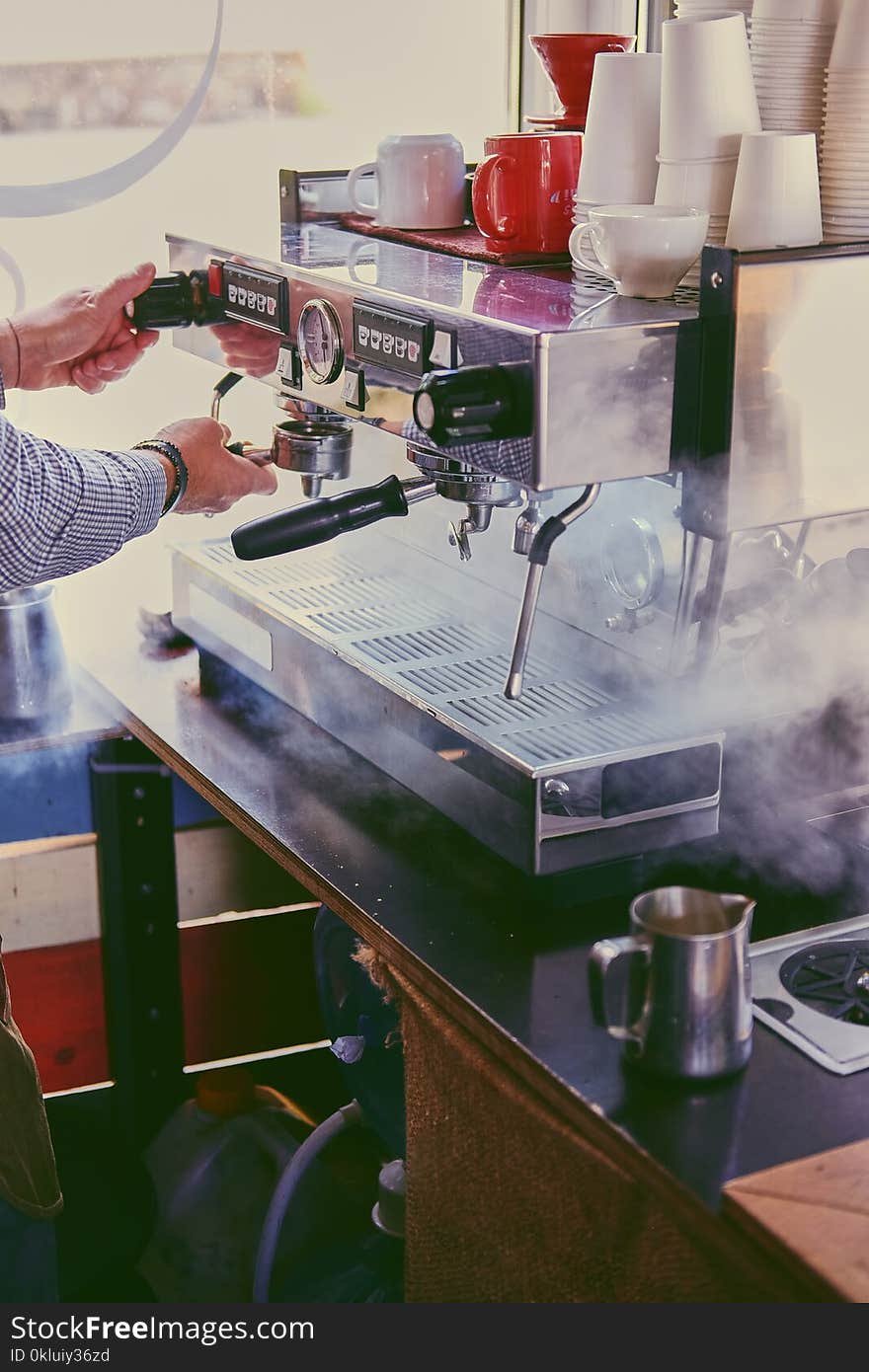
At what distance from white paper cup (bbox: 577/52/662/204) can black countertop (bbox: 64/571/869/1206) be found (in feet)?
2.03

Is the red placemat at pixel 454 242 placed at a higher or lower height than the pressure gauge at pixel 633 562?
higher

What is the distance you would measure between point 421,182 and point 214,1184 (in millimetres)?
1365

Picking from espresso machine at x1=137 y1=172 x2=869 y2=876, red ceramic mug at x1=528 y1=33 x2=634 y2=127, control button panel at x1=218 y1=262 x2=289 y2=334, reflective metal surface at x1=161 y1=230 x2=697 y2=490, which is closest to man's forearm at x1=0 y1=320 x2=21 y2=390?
espresso machine at x1=137 y1=172 x2=869 y2=876

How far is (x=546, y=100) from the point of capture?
101 inches

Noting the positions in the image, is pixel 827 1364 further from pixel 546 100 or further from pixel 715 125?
pixel 546 100

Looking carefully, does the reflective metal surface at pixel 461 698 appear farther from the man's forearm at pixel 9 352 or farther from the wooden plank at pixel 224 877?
the wooden plank at pixel 224 877

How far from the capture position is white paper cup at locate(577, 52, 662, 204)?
136 centimetres

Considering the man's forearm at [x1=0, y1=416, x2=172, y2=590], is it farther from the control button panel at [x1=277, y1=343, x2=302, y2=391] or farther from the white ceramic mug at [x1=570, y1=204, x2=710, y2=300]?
the white ceramic mug at [x1=570, y1=204, x2=710, y2=300]

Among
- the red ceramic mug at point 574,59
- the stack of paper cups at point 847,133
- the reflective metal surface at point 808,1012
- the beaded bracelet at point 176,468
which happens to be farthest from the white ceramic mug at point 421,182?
the reflective metal surface at point 808,1012

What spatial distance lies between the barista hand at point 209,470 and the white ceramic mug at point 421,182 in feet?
1.05

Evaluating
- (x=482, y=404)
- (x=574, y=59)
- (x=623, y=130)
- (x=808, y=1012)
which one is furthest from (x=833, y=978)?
(x=574, y=59)

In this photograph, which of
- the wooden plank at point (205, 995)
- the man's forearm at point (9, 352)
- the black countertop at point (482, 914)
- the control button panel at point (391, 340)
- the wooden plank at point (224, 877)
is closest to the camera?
the black countertop at point (482, 914)

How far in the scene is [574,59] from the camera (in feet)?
5.33

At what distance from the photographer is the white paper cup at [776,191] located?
122 centimetres
